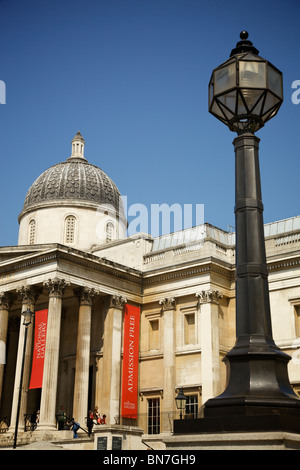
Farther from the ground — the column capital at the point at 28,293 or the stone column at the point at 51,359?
the column capital at the point at 28,293

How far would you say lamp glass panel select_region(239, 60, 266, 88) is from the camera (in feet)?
33.2

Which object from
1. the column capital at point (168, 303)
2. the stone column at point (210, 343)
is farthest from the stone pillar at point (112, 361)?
the stone column at point (210, 343)

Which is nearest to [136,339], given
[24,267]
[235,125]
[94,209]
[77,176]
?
[24,267]

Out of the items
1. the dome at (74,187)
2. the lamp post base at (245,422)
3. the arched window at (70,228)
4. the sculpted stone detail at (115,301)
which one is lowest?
the lamp post base at (245,422)

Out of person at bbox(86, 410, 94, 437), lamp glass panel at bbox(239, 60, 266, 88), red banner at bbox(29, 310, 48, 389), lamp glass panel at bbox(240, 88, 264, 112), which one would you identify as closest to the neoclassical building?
person at bbox(86, 410, 94, 437)

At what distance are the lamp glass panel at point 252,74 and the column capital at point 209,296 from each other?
24.4 meters

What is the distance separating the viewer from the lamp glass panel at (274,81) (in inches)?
406

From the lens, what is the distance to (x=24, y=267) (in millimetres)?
34219

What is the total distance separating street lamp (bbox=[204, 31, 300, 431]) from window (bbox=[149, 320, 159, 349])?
26.9m

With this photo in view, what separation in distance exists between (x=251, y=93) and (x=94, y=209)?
3337 centimetres

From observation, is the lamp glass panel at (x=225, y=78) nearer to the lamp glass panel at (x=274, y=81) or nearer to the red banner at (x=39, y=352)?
the lamp glass panel at (x=274, y=81)

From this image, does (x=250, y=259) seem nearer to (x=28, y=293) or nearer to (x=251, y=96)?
(x=251, y=96)
